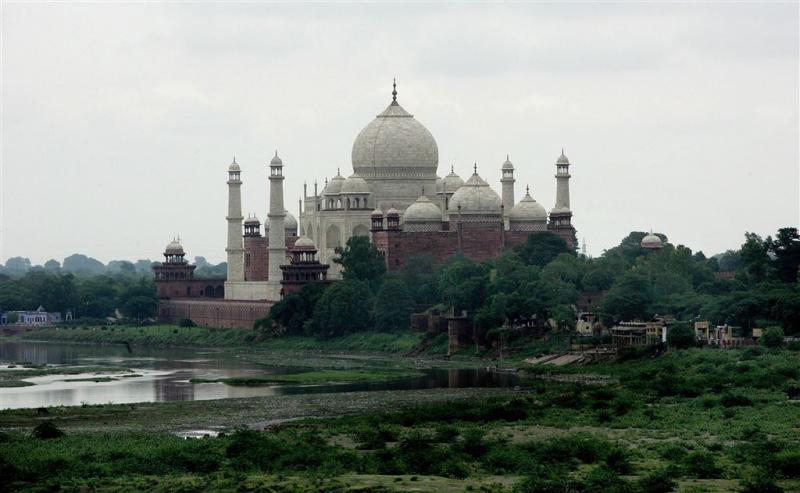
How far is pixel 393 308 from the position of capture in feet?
281

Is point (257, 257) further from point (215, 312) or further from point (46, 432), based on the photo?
point (46, 432)

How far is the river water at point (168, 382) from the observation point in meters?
59.2

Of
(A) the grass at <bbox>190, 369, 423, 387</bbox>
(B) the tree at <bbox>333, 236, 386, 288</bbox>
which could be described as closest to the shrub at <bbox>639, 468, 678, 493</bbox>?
(A) the grass at <bbox>190, 369, 423, 387</bbox>

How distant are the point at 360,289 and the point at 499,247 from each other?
1131 cm

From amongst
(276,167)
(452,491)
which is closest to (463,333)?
(276,167)

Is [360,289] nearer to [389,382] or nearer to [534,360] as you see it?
[534,360]

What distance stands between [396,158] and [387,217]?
5235 mm

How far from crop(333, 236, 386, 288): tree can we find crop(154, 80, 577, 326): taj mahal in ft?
7.02

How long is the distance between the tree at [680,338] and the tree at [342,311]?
23.3 metres

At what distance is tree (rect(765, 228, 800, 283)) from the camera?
252 feet

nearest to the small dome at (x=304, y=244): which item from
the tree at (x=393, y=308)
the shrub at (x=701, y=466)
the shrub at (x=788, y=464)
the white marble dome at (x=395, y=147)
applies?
the white marble dome at (x=395, y=147)

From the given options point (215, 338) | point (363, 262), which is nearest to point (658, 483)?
point (363, 262)

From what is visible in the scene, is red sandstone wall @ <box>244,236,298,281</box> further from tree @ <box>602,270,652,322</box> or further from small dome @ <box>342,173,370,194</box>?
tree @ <box>602,270,652,322</box>

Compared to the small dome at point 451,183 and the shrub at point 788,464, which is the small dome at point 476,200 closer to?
the small dome at point 451,183
